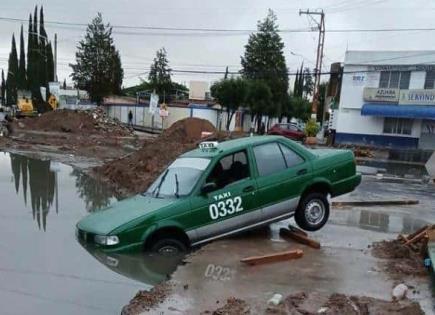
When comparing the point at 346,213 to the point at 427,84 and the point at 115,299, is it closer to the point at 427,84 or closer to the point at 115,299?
the point at 115,299

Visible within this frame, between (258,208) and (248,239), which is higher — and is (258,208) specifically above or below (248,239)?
above

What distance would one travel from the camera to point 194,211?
24.8 feet

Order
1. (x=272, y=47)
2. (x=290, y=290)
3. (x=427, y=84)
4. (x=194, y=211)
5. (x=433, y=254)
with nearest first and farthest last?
(x=290, y=290) → (x=433, y=254) → (x=194, y=211) → (x=427, y=84) → (x=272, y=47)

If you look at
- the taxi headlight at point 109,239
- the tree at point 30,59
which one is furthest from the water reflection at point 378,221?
the tree at point 30,59

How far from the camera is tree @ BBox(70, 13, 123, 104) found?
74.8 m

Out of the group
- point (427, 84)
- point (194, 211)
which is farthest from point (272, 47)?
point (194, 211)

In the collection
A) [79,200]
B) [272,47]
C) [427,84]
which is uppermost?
[272,47]

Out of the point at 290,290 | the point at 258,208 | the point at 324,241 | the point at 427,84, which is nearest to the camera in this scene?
the point at 290,290

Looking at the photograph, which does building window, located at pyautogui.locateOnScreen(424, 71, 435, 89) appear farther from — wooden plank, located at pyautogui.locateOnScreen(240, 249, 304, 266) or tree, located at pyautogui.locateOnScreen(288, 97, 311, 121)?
wooden plank, located at pyautogui.locateOnScreen(240, 249, 304, 266)

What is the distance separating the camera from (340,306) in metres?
5.32

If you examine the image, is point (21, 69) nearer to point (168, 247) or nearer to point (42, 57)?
point (42, 57)

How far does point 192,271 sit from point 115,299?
1.09 metres

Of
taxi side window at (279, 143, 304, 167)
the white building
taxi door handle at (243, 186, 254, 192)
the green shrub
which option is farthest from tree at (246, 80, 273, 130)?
taxi door handle at (243, 186, 254, 192)

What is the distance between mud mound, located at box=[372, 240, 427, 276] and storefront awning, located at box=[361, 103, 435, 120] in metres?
32.6
